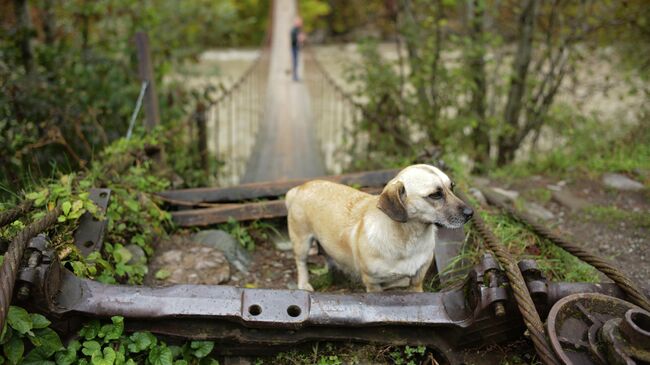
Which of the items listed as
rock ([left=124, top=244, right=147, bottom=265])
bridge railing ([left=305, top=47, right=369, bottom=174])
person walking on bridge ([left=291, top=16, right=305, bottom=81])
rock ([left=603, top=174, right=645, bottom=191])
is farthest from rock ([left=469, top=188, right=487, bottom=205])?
person walking on bridge ([left=291, top=16, right=305, bottom=81])

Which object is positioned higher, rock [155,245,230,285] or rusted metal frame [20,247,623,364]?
rusted metal frame [20,247,623,364]

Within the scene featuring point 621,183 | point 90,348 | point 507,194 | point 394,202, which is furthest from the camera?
point 621,183

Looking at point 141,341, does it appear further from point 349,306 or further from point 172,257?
point 172,257

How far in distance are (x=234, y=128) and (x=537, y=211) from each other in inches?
406

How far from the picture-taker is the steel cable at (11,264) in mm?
1877

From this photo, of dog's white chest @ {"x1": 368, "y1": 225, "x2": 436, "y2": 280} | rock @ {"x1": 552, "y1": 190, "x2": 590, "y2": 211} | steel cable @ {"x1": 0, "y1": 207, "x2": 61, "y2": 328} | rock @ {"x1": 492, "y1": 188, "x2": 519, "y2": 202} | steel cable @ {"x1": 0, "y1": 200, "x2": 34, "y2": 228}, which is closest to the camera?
steel cable @ {"x1": 0, "y1": 207, "x2": 61, "y2": 328}

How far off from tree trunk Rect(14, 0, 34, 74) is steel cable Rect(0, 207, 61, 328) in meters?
5.12

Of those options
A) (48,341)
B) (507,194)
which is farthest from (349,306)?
(507,194)

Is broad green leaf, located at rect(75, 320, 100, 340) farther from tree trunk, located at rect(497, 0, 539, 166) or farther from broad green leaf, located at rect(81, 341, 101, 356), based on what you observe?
tree trunk, located at rect(497, 0, 539, 166)

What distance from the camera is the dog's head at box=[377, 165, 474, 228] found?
2705mm

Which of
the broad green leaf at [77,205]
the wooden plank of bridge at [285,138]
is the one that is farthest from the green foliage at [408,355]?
the wooden plank of bridge at [285,138]

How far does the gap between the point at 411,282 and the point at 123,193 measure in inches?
83.8

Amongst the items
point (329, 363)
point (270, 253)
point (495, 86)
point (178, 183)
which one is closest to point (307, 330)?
point (329, 363)

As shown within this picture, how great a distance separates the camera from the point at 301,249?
11.6 ft
